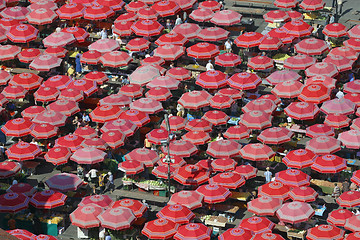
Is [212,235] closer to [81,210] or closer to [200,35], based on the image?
[81,210]

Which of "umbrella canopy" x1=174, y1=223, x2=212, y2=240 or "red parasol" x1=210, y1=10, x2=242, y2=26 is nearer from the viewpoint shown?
"umbrella canopy" x1=174, y1=223, x2=212, y2=240

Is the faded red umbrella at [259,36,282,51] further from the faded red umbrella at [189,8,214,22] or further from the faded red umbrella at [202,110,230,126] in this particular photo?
the faded red umbrella at [202,110,230,126]

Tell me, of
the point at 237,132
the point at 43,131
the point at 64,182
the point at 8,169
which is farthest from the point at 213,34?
the point at 8,169

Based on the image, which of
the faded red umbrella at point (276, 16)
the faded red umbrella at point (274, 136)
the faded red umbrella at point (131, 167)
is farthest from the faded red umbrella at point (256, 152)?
the faded red umbrella at point (276, 16)

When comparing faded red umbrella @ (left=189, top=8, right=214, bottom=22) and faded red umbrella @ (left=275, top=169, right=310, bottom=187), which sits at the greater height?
faded red umbrella @ (left=275, top=169, right=310, bottom=187)

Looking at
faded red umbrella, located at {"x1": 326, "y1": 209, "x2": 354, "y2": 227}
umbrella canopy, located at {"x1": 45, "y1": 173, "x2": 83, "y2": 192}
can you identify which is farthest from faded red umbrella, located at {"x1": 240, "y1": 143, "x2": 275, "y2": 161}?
umbrella canopy, located at {"x1": 45, "y1": 173, "x2": 83, "y2": 192}

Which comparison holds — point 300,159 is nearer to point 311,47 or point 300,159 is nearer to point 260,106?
point 260,106

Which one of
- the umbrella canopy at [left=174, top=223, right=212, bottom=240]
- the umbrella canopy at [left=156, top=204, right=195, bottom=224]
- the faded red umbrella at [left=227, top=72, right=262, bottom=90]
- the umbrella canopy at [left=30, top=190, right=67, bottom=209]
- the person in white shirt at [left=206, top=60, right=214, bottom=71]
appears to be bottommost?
the person in white shirt at [left=206, top=60, right=214, bottom=71]
